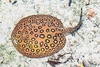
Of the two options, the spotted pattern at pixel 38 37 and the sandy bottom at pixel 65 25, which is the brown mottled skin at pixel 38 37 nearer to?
the spotted pattern at pixel 38 37

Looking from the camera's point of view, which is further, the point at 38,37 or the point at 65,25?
the point at 65,25

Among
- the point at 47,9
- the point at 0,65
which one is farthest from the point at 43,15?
the point at 0,65

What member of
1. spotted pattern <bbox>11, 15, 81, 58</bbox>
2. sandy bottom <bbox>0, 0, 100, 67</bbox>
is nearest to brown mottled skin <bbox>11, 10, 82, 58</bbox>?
spotted pattern <bbox>11, 15, 81, 58</bbox>

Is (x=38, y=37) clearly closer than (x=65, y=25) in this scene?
Yes

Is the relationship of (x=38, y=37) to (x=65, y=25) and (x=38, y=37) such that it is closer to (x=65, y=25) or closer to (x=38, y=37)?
(x=38, y=37)

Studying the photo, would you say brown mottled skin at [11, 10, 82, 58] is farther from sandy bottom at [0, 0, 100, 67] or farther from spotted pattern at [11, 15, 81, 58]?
sandy bottom at [0, 0, 100, 67]

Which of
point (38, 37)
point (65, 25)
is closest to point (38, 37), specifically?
point (38, 37)

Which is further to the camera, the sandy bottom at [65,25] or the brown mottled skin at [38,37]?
the sandy bottom at [65,25]

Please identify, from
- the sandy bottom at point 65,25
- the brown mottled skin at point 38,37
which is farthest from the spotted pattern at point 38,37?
the sandy bottom at point 65,25
